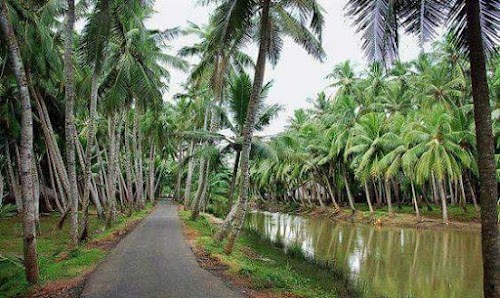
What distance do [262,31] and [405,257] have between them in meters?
11.5

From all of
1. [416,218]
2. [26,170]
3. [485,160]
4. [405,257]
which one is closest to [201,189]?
[405,257]

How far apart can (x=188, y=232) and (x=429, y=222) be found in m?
20.3

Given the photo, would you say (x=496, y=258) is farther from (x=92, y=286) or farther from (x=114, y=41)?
(x=114, y=41)

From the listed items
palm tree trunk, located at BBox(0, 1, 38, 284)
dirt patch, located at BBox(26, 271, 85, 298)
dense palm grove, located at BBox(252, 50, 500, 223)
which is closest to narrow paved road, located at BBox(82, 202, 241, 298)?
dirt patch, located at BBox(26, 271, 85, 298)

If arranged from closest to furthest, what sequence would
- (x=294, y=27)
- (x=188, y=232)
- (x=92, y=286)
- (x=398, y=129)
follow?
1. (x=92, y=286)
2. (x=294, y=27)
3. (x=188, y=232)
4. (x=398, y=129)

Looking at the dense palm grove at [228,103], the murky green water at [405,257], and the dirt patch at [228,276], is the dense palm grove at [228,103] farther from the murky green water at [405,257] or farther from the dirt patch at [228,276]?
the murky green water at [405,257]

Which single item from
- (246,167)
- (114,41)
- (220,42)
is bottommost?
(246,167)

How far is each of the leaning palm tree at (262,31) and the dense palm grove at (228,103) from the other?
0.05 metres

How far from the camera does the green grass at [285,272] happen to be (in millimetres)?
9985

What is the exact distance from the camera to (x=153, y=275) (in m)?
9.79

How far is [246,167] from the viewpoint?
14141mm

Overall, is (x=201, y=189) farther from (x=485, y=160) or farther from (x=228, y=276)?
(x=485, y=160)

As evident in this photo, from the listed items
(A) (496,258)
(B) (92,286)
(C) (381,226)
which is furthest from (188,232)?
(C) (381,226)

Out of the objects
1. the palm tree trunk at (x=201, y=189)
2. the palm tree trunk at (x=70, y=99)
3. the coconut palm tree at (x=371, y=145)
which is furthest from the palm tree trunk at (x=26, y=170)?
the coconut palm tree at (x=371, y=145)
